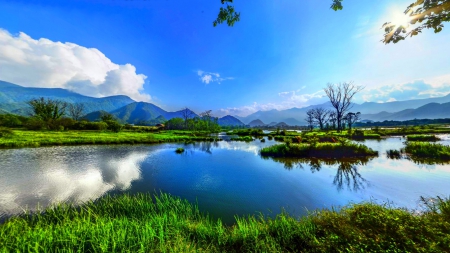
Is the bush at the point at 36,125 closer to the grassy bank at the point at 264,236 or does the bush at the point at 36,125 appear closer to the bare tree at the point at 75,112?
the bare tree at the point at 75,112

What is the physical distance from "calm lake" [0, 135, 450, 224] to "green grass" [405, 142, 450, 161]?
3622 millimetres

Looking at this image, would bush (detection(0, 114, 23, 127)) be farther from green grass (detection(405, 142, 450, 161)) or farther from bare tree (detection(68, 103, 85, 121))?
green grass (detection(405, 142, 450, 161))

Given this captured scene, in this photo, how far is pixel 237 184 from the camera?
1073cm

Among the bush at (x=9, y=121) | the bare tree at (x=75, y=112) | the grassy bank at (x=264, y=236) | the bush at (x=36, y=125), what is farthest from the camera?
the bare tree at (x=75, y=112)

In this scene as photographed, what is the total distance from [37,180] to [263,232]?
14957 mm

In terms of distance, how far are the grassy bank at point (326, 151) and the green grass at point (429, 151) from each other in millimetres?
3370

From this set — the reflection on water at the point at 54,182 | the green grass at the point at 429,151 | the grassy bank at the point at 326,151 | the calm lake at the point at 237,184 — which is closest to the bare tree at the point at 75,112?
the reflection on water at the point at 54,182

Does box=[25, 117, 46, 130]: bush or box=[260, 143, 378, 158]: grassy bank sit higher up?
box=[25, 117, 46, 130]: bush

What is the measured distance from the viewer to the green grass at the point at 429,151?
51.2ft

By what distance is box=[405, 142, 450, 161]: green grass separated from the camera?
15610 mm

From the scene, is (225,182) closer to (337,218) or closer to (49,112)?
(337,218)

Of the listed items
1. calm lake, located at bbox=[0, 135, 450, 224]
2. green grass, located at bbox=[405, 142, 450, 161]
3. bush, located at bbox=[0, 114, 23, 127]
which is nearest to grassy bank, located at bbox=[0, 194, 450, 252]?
calm lake, located at bbox=[0, 135, 450, 224]

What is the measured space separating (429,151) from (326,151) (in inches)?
379

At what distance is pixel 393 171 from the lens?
12469 mm
